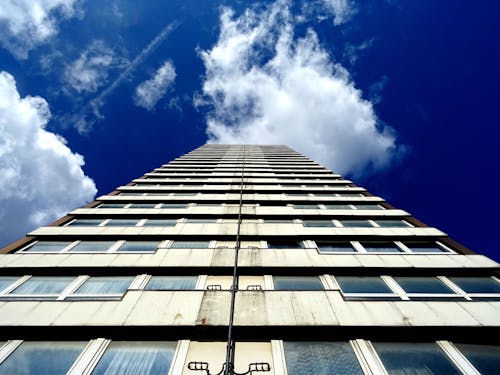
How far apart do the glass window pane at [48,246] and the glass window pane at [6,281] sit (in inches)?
77.2

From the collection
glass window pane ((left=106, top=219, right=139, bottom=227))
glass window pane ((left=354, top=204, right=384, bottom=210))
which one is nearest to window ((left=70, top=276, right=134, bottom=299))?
glass window pane ((left=106, top=219, right=139, bottom=227))

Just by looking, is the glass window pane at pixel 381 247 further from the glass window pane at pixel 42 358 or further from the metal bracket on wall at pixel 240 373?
the glass window pane at pixel 42 358

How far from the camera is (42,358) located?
585 centimetres

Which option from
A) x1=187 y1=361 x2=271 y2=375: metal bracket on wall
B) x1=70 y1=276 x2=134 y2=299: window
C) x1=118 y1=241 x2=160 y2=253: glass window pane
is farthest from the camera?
x1=118 y1=241 x2=160 y2=253: glass window pane

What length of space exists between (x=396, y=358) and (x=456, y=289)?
14.1 feet

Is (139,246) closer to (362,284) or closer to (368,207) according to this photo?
(362,284)

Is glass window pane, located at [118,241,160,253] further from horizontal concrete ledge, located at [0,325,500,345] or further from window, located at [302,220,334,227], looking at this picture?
window, located at [302,220,334,227]

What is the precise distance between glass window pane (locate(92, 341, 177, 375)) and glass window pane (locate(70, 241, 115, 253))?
5.82 meters

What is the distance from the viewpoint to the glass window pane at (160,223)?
13.4 metres

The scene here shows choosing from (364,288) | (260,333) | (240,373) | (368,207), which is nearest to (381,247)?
(364,288)

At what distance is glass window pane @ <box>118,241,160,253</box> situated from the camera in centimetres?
1103

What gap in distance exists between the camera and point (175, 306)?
279 inches

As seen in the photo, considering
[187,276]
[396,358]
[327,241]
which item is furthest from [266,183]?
[396,358]

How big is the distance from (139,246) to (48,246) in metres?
3.94
